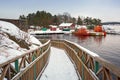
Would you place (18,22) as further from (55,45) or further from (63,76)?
(63,76)

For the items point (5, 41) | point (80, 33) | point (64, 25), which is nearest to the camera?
point (5, 41)

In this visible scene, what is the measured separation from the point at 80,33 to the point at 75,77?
11048 cm

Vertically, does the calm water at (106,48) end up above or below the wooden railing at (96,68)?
below

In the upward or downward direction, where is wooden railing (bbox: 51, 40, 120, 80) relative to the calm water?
upward

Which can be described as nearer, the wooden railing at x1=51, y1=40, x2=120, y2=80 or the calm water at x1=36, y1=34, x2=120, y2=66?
the wooden railing at x1=51, y1=40, x2=120, y2=80

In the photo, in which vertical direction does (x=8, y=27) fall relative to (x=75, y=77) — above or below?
above

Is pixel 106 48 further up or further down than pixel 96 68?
further down

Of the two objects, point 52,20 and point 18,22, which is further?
point 52,20

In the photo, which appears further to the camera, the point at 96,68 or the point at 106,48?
the point at 106,48

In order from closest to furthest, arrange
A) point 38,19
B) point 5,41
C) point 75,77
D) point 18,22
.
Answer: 1. point 75,77
2. point 5,41
3. point 18,22
4. point 38,19

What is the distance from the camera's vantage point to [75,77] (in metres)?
11.3

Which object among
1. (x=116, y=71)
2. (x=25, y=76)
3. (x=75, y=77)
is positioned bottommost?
(x=75, y=77)

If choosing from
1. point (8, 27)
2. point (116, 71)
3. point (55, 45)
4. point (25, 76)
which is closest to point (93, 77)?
point (25, 76)

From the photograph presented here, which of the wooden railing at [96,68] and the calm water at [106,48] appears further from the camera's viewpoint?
the calm water at [106,48]
